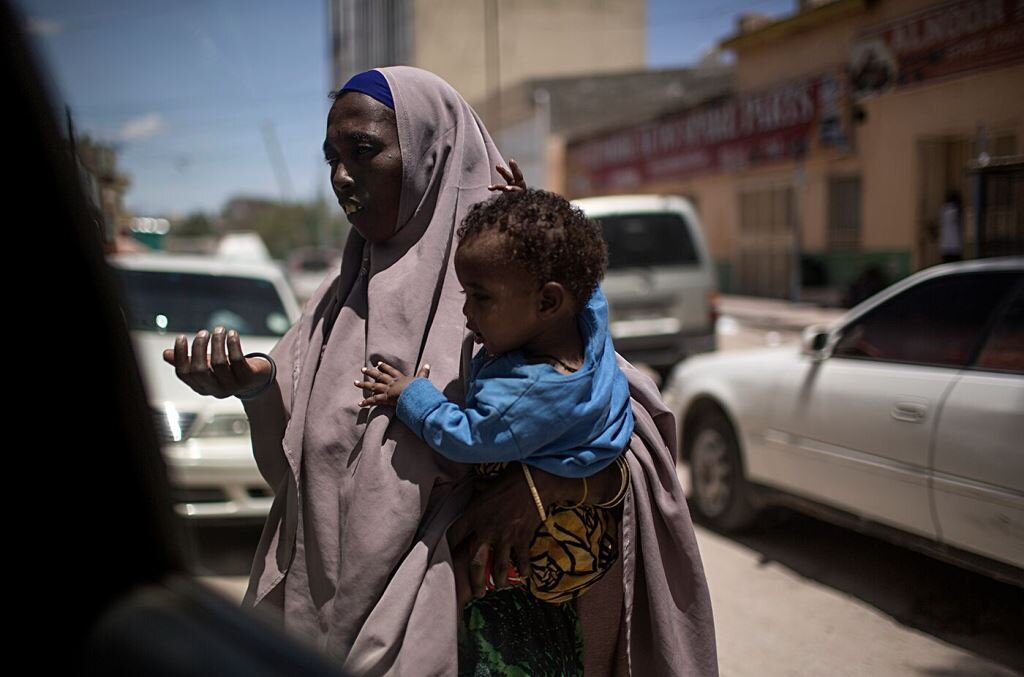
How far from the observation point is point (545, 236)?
154 cm

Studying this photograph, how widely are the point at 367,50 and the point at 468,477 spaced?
17201mm

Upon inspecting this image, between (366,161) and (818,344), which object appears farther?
(818,344)

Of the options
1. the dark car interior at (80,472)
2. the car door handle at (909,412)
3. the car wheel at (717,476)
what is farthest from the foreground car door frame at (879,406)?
the dark car interior at (80,472)

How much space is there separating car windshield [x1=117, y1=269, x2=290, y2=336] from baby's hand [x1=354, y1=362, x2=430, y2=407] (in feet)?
3.90

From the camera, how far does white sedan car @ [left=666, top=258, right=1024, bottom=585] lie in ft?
11.3

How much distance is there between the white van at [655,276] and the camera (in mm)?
8844

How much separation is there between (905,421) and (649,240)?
521 centimetres

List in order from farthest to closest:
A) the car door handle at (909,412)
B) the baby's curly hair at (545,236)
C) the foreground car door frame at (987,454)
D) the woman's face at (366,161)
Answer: the car door handle at (909,412), the foreground car door frame at (987,454), the woman's face at (366,161), the baby's curly hair at (545,236)

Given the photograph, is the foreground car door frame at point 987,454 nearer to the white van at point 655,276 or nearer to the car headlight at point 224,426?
the car headlight at point 224,426

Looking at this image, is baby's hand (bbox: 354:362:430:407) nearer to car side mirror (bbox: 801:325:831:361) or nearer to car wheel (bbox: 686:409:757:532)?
car side mirror (bbox: 801:325:831:361)

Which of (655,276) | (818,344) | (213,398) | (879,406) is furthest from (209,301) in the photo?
(655,276)

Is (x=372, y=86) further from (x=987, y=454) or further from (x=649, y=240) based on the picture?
(x=649, y=240)

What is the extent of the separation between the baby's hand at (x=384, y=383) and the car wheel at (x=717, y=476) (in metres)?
3.88

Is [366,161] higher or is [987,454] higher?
[366,161]
